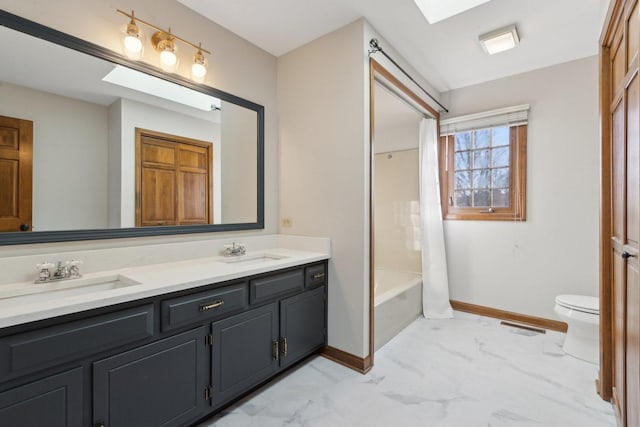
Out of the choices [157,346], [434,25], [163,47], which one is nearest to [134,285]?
[157,346]

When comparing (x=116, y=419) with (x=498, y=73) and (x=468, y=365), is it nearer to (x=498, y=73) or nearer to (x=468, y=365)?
(x=468, y=365)

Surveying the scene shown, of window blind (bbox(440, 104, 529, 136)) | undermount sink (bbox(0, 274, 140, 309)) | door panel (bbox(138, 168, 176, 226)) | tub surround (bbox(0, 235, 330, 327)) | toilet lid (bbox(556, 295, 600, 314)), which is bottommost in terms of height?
toilet lid (bbox(556, 295, 600, 314))

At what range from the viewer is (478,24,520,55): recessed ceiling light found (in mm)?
2272

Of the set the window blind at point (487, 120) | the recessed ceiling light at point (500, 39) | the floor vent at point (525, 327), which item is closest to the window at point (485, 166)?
the window blind at point (487, 120)

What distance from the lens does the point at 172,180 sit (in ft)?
6.48

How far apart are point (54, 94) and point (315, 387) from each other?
7.30 ft

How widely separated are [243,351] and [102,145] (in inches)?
55.4

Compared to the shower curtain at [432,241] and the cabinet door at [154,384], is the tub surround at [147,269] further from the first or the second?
the shower curtain at [432,241]

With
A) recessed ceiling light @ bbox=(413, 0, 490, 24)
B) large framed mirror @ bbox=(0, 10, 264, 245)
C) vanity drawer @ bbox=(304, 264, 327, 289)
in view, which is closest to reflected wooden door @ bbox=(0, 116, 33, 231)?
large framed mirror @ bbox=(0, 10, 264, 245)

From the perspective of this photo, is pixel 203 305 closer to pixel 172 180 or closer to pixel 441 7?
pixel 172 180

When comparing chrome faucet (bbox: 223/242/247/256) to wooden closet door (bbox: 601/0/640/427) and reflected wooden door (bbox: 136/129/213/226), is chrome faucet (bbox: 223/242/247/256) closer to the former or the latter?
reflected wooden door (bbox: 136/129/213/226)

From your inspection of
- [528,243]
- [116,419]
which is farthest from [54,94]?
[528,243]

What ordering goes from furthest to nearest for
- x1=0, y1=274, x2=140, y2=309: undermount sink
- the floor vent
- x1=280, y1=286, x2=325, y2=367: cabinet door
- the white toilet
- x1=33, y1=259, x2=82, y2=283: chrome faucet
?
the floor vent < the white toilet < x1=280, y1=286, x2=325, y2=367: cabinet door < x1=33, y1=259, x2=82, y2=283: chrome faucet < x1=0, y1=274, x2=140, y2=309: undermount sink

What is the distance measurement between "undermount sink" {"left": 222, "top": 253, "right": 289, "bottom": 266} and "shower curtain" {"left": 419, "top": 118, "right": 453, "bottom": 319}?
1.74m
